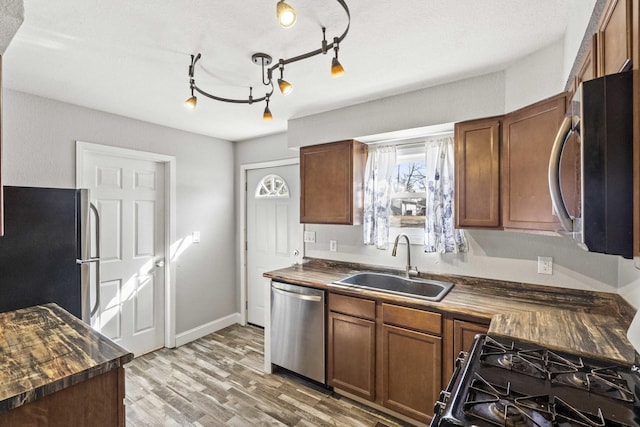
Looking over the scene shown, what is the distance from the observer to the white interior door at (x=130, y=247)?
2.86 meters

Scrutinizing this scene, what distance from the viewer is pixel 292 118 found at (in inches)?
121

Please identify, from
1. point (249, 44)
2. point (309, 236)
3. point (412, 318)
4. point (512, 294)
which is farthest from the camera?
point (309, 236)

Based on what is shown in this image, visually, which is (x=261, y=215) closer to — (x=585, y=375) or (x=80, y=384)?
(x=80, y=384)

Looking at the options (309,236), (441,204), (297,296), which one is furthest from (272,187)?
(441,204)

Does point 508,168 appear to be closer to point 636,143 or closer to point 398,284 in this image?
point 398,284

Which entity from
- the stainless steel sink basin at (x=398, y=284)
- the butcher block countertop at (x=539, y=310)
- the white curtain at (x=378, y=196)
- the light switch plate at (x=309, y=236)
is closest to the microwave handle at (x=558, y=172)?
the butcher block countertop at (x=539, y=310)

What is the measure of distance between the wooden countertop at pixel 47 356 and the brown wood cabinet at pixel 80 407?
0.05 m

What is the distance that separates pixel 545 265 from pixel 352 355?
4.93 ft

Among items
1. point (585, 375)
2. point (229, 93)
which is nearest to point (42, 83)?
point (229, 93)

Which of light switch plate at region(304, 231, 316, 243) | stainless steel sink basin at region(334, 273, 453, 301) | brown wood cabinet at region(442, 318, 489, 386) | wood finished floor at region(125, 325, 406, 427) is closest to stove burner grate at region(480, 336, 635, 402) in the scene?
brown wood cabinet at region(442, 318, 489, 386)

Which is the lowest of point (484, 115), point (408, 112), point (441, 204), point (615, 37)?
point (441, 204)

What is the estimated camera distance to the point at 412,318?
202 centimetres

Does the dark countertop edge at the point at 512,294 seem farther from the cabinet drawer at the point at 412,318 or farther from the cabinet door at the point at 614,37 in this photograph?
the cabinet door at the point at 614,37

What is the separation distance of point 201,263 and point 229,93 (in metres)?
2.12
